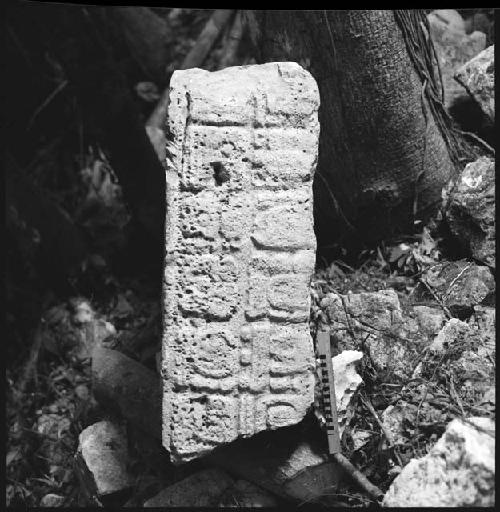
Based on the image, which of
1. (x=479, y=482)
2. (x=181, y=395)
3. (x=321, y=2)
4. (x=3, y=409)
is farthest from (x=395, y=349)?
(x=3, y=409)

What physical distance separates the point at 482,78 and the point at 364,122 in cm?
40

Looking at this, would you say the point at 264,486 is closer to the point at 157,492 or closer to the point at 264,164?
the point at 157,492

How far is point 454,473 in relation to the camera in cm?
164

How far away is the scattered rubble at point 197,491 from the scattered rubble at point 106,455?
0.40 ft

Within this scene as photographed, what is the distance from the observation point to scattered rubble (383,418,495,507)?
1.62 meters

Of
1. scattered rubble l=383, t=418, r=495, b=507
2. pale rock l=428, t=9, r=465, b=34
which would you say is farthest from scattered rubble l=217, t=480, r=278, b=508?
pale rock l=428, t=9, r=465, b=34

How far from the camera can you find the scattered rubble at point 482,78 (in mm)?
2213

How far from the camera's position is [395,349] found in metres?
1.96

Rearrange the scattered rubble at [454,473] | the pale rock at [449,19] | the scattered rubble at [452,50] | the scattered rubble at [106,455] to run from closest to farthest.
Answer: the scattered rubble at [454,473], the scattered rubble at [106,455], the scattered rubble at [452,50], the pale rock at [449,19]

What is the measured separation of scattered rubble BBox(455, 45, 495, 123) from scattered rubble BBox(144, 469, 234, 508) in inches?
49.4

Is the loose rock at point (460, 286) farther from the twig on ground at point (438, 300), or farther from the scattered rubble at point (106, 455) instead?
the scattered rubble at point (106, 455)

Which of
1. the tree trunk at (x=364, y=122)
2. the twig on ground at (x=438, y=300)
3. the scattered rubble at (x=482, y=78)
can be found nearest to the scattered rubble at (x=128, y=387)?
the tree trunk at (x=364, y=122)

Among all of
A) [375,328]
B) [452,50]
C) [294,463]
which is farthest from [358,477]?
[452,50]

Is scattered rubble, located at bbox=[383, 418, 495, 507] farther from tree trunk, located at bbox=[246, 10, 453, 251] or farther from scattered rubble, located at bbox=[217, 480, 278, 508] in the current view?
tree trunk, located at bbox=[246, 10, 453, 251]
